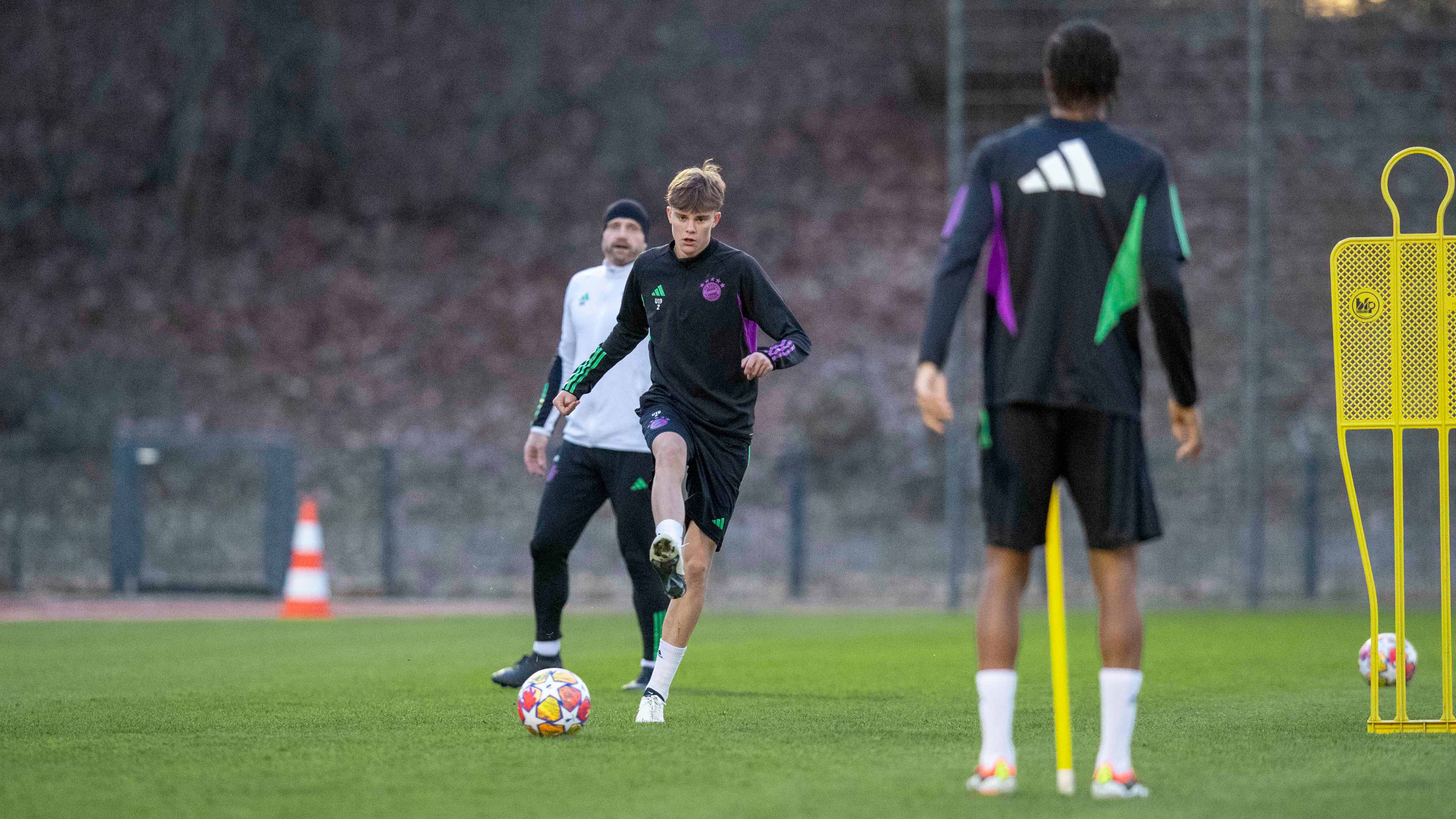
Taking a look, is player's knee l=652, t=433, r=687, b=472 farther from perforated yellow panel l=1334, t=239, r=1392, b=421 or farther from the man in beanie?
perforated yellow panel l=1334, t=239, r=1392, b=421

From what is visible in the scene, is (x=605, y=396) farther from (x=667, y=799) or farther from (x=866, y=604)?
(x=866, y=604)

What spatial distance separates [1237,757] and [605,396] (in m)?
3.43

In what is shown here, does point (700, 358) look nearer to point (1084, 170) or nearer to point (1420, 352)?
point (1084, 170)

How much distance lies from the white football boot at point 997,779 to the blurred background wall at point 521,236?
12236 mm

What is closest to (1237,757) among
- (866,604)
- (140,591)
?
(866,604)

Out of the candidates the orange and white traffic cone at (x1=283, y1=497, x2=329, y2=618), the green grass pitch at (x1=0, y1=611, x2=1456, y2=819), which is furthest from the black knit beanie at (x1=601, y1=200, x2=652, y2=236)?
the orange and white traffic cone at (x1=283, y1=497, x2=329, y2=618)

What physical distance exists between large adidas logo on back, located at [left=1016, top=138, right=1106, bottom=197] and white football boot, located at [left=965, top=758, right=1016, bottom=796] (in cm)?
144

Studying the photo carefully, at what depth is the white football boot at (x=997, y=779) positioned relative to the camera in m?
4.15

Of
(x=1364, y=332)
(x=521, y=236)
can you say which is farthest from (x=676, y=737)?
(x=521, y=236)

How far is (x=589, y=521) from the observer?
7477 millimetres

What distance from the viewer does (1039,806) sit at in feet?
13.1

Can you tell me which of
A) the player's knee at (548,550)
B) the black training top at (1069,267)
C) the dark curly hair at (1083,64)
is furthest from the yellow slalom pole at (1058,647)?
the player's knee at (548,550)

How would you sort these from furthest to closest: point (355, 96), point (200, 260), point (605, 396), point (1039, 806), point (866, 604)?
point (355, 96) → point (200, 260) → point (866, 604) → point (605, 396) → point (1039, 806)

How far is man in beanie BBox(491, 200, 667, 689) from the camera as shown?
7.39 meters
